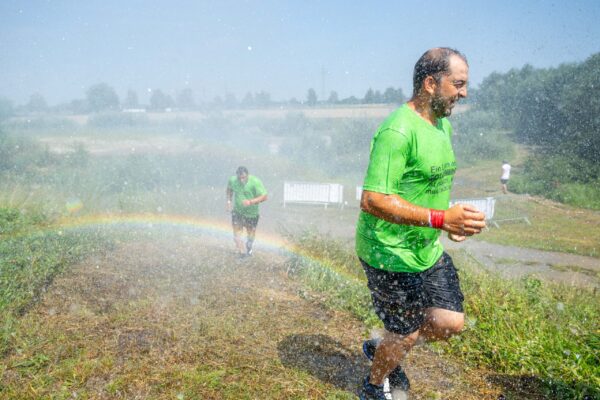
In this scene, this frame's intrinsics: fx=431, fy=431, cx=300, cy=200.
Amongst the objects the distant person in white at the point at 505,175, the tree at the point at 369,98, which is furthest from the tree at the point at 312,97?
the distant person in white at the point at 505,175

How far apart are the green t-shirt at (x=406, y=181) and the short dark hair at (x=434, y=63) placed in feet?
0.65

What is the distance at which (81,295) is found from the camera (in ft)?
16.2

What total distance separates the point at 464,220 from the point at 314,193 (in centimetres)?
1687

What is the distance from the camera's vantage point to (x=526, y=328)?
3814 millimetres

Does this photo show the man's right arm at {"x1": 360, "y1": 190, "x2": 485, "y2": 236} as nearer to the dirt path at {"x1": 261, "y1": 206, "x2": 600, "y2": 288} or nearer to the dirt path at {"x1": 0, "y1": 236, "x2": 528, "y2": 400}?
the dirt path at {"x1": 0, "y1": 236, "x2": 528, "y2": 400}

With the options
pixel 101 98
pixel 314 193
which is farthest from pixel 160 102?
pixel 314 193

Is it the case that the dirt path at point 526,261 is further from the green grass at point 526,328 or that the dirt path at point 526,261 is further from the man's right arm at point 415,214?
the man's right arm at point 415,214

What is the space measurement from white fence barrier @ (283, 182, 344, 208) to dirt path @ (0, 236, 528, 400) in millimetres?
13282

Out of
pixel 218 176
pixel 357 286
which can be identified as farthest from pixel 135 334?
pixel 218 176

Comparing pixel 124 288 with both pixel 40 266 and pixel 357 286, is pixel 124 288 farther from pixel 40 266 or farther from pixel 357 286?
pixel 357 286

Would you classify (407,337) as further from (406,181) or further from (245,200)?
(245,200)

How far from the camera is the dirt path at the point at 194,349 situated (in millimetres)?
3092

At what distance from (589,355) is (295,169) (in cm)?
2605

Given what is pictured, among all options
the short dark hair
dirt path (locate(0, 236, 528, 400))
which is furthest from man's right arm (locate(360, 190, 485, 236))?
dirt path (locate(0, 236, 528, 400))
